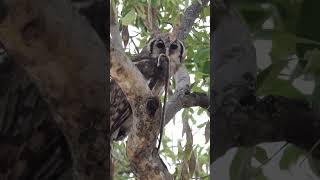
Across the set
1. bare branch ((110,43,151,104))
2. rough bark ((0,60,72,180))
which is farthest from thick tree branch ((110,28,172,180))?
rough bark ((0,60,72,180))

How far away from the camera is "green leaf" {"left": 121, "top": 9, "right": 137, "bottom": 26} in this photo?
41.1 inches

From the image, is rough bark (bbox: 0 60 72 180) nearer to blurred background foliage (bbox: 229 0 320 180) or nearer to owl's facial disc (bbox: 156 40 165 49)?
blurred background foliage (bbox: 229 0 320 180)

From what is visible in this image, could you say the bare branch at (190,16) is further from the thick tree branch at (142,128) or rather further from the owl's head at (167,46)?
the thick tree branch at (142,128)

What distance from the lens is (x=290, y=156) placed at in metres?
0.50

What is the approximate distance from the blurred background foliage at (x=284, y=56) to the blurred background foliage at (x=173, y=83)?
49 cm

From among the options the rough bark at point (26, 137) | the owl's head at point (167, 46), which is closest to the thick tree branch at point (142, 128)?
the owl's head at point (167, 46)

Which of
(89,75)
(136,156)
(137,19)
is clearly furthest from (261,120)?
(137,19)

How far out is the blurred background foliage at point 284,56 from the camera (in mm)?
493

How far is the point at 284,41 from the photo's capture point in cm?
50

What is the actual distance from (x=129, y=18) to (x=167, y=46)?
0.10 m

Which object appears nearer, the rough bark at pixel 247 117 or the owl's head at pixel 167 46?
the rough bark at pixel 247 117

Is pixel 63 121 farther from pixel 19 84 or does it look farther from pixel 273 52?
pixel 273 52

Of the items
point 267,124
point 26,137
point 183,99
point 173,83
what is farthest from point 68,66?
point 173,83

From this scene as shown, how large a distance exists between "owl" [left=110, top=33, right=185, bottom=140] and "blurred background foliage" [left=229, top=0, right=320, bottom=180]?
Result: 532 millimetres
